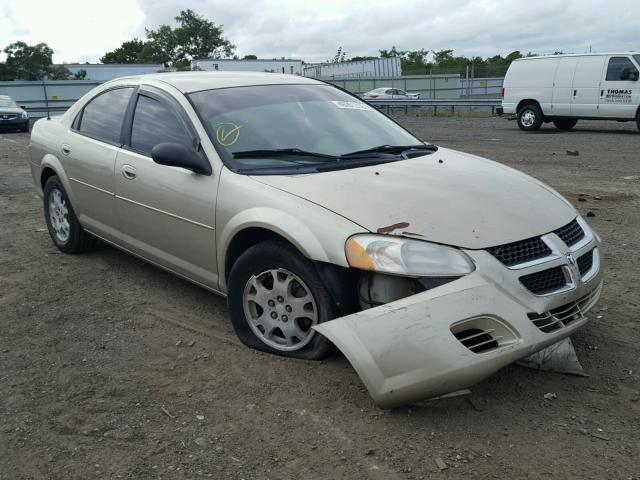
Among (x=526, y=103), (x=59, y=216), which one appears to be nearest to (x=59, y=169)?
(x=59, y=216)

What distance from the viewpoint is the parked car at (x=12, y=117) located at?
21.2m

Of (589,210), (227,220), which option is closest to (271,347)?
(227,220)

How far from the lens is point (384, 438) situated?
2715 millimetres

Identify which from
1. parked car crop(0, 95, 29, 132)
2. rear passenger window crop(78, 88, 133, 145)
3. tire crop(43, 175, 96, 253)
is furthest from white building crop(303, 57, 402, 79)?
rear passenger window crop(78, 88, 133, 145)

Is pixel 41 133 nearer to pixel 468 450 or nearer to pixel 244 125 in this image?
pixel 244 125

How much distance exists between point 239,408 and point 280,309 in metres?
0.59

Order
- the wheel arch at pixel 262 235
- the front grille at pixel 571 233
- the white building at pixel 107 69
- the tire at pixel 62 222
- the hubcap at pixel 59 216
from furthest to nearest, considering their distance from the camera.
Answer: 1. the white building at pixel 107 69
2. the hubcap at pixel 59 216
3. the tire at pixel 62 222
4. the front grille at pixel 571 233
5. the wheel arch at pixel 262 235

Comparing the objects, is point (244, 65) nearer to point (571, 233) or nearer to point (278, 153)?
point (278, 153)

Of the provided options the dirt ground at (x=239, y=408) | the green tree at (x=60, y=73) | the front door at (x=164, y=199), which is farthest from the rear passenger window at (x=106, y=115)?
the green tree at (x=60, y=73)

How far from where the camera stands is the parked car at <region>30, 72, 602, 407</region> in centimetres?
272

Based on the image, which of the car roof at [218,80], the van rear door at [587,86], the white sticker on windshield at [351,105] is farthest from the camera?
the van rear door at [587,86]

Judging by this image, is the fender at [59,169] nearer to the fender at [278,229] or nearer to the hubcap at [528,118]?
the fender at [278,229]

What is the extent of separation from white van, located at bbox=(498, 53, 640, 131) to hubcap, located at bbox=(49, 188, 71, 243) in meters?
14.2

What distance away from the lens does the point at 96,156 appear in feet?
15.6
